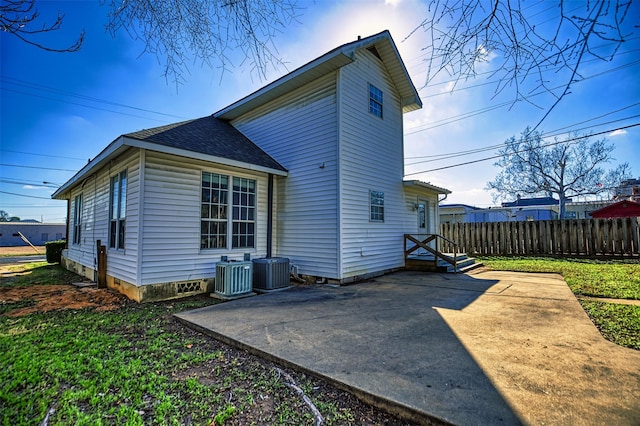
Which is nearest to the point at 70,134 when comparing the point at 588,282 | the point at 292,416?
the point at 292,416

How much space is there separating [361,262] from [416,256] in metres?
2.90

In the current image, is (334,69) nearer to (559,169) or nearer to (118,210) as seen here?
(118,210)

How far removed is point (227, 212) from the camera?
23.7 ft

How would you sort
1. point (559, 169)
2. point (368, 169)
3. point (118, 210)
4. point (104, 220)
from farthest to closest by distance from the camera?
point (559, 169), point (368, 169), point (104, 220), point (118, 210)

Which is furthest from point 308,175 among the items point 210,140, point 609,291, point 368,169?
point 609,291

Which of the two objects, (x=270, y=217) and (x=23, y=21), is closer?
(x=23, y=21)

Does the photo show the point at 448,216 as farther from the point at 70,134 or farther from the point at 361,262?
the point at 70,134

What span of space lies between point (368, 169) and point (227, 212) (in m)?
4.20

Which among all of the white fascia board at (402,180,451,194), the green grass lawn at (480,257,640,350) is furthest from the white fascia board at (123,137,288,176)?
the green grass lawn at (480,257,640,350)

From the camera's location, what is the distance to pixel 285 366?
288 cm

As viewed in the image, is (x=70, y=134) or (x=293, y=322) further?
(x=70, y=134)

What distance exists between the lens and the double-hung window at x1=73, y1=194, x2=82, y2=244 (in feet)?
35.0

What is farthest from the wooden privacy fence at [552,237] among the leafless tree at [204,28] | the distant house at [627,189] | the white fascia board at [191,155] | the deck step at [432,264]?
the distant house at [627,189]

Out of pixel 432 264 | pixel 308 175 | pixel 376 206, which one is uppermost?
pixel 308 175
